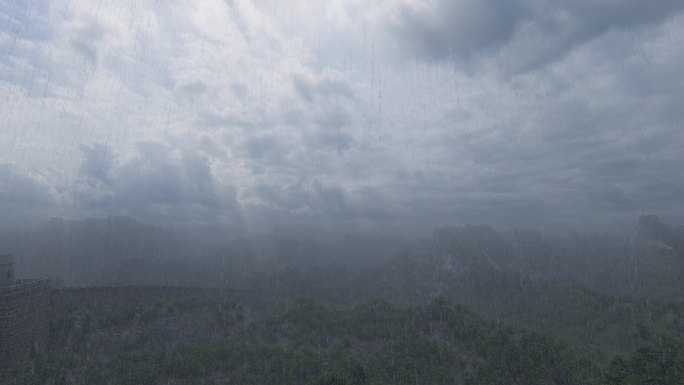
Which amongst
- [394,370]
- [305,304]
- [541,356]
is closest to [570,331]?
[541,356]

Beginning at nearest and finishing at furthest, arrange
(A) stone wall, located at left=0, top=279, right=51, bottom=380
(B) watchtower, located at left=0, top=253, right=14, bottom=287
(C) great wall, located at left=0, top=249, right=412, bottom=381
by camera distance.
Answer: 1. (A) stone wall, located at left=0, top=279, right=51, bottom=380
2. (C) great wall, located at left=0, top=249, right=412, bottom=381
3. (B) watchtower, located at left=0, top=253, right=14, bottom=287

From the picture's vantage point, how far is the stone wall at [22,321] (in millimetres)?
25219

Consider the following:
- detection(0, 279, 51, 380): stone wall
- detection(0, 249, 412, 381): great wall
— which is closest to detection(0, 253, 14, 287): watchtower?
detection(0, 249, 412, 381): great wall

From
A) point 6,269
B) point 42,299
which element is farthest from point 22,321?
point 6,269

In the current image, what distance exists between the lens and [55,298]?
34.8m

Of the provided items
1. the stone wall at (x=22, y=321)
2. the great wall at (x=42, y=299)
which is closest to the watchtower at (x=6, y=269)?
the great wall at (x=42, y=299)

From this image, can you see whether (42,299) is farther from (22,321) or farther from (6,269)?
(6,269)

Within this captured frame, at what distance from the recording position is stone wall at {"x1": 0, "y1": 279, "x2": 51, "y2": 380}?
2522 cm

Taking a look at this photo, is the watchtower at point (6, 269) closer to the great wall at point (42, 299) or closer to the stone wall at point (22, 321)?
the great wall at point (42, 299)

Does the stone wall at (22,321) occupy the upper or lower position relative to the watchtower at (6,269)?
lower

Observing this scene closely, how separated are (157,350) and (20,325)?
11075mm

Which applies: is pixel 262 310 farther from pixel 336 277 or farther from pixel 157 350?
pixel 336 277

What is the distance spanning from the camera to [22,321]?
2725 centimetres

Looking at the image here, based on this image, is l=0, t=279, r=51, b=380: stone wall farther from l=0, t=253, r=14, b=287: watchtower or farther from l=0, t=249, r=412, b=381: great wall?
l=0, t=253, r=14, b=287: watchtower
